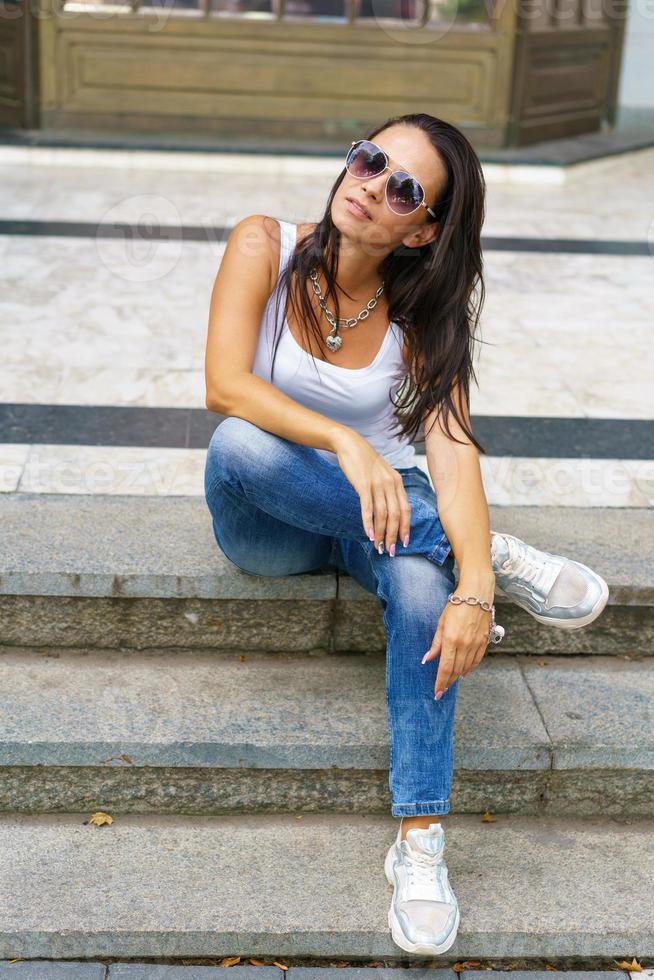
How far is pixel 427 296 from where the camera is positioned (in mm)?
2217

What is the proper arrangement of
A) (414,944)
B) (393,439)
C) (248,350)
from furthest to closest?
(393,439) < (248,350) < (414,944)

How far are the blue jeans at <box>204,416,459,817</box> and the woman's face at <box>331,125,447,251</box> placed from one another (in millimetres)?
413

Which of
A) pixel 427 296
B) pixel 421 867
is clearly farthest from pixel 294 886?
pixel 427 296

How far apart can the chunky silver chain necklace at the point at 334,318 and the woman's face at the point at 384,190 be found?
0.15 metres

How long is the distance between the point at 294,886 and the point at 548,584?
717 mm

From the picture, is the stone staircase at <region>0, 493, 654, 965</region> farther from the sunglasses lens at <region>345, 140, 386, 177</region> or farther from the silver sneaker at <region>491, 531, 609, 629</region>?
the sunglasses lens at <region>345, 140, 386, 177</region>

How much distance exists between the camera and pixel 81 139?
6.71 metres

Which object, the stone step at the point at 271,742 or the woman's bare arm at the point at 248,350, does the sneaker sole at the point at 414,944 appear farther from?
the woman's bare arm at the point at 248,350

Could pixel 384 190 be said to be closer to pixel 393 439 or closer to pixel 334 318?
pixel 334 318

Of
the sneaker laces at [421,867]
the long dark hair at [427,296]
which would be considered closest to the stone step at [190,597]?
the long dark hair at [427,296]

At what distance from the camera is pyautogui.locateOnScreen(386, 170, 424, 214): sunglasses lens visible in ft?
6.72

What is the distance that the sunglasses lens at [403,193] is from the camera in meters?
2.05

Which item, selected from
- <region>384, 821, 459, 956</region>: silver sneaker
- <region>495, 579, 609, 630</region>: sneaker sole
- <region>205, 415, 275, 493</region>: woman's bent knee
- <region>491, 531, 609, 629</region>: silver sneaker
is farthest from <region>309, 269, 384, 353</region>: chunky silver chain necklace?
<region>384, 821, 459, 956</region>: silver sneaker

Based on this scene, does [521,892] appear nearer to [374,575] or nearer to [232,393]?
[374,575]
